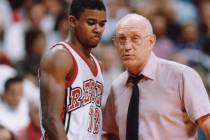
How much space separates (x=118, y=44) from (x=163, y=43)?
4849 mm

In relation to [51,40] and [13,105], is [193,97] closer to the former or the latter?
[13,105]

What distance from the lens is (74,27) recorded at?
4.77 m

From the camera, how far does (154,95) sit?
4.92 metres

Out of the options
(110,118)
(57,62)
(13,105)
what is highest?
(57,62)

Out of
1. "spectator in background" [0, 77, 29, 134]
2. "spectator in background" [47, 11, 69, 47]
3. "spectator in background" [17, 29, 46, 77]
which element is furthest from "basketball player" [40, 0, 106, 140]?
"spectator in background" [47, 11, 69, 47]

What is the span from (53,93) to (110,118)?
82 cm

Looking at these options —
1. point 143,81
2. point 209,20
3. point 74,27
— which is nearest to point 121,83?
point 143,81

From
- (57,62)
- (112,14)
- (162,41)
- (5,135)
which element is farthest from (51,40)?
(57,62)

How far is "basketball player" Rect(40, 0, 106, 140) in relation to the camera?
4.52m

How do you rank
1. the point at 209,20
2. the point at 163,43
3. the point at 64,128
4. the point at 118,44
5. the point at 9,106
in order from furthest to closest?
the point at 209,20, the point at 163,43, the point at 9,106, the point at 118,44, the point at 64,128

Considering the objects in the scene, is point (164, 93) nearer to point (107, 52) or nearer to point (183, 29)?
point (107, 52)

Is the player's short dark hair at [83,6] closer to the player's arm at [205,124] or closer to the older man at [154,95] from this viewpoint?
the older man at [154,95]

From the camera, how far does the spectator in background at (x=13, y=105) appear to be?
24.3ft

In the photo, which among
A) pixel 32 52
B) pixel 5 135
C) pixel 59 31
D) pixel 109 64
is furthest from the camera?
pixel 59 31
